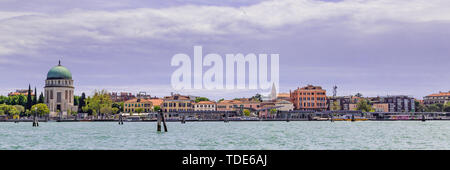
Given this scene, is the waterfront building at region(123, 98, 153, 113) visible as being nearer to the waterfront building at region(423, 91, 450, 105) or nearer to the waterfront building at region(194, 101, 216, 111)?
the waterfront building at region(194, 101, 216, 111)

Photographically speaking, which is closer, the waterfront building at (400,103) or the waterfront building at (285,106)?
the waterfront building at (285,106)

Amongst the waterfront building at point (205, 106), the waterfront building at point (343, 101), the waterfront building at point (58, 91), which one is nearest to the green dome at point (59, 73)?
the waterfront building at point (58, 91)

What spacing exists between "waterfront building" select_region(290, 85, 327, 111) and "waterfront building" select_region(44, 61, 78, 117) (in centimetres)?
5890

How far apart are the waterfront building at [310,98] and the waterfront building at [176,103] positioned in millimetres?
28188

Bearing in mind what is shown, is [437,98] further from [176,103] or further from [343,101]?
[176,103]

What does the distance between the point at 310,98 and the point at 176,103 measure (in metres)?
34.3

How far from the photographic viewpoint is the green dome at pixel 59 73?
138 metres

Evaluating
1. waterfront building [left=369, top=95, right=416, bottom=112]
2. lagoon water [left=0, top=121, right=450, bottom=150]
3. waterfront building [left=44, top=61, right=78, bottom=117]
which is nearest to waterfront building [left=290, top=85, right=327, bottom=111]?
waterfront building [left=369, top=95, right=416, bottom=112]

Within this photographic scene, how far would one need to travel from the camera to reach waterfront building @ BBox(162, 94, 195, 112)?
13662 cm

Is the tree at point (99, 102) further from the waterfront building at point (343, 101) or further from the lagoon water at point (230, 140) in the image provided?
the lagoon water at point (230, 140)
